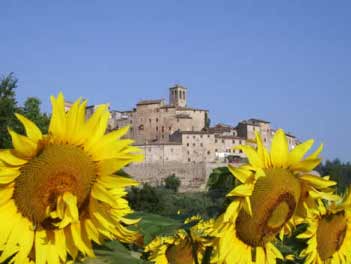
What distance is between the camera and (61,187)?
138cm

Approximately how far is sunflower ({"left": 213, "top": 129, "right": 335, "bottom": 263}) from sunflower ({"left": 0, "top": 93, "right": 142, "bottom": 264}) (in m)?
0.48

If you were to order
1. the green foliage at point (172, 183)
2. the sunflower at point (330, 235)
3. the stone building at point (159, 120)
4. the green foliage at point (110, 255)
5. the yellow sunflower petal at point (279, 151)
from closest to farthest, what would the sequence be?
the green foliage at point (110, 255), the yellow sunflower petal at point (279, 151), the sunflower at point (330, 235), the green foliage at point (172, 183), the stone building at point (159, 120)

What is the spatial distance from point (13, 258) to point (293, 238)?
1.57 m

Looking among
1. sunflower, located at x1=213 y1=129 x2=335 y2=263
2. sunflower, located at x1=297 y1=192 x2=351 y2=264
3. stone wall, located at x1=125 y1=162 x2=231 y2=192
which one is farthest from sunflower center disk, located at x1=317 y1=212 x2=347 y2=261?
stone wall, located at x1=125 y1=162 x2=231 y2=192

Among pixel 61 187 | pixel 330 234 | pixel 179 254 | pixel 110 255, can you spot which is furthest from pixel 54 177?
pixel 179 254

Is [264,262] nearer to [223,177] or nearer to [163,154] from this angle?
[223,177]

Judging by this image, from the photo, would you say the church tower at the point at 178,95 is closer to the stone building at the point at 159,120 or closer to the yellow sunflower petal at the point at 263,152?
the stone building at the point at 159,120

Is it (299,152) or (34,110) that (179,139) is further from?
(299,152)

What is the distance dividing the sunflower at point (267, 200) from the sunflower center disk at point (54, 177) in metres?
0.51

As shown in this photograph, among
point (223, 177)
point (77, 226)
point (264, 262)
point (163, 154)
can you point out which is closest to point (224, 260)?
point (264, 262)

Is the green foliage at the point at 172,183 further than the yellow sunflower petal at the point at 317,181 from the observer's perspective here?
Yes

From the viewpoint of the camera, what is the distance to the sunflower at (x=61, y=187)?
4.44ft

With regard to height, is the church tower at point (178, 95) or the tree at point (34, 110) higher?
the church tower at point (178, 95)

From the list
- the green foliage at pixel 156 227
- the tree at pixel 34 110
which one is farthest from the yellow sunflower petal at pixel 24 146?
the tree at pixel 34 110
